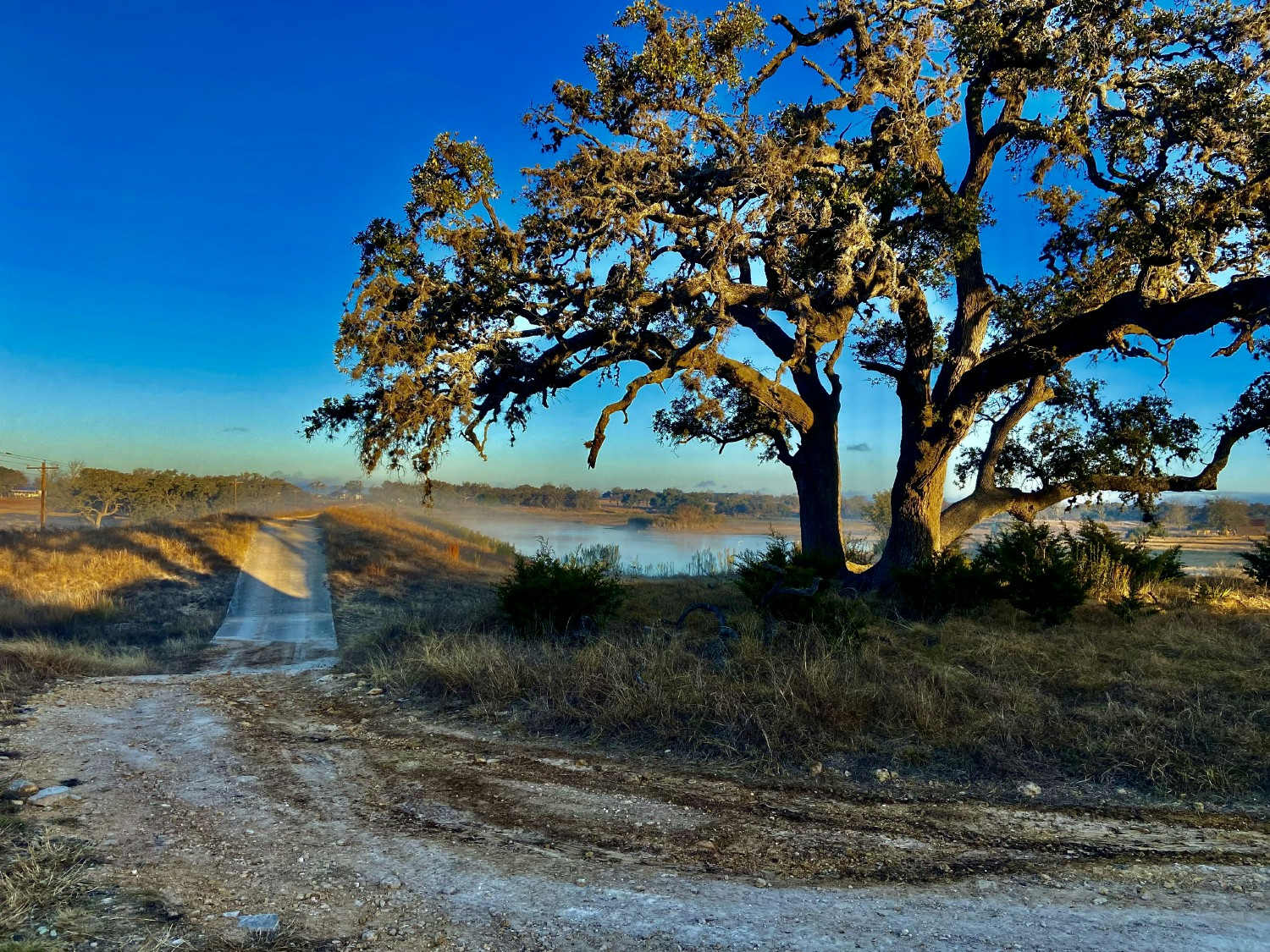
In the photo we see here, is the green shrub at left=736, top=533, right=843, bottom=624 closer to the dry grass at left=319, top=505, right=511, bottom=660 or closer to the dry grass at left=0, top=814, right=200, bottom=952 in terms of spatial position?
the dry grass at left=319, top=505, right=511, bottom=660

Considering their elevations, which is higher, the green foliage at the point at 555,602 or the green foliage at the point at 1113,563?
the green foliage at the point at 1113,563

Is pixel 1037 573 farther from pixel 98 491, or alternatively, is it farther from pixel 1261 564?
pixel 98 491

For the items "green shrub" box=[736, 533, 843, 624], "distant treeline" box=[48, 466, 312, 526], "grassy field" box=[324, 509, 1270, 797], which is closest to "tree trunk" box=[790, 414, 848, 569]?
"green shrub" box=[736, 533, 843, 624]

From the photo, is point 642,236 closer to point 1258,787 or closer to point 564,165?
point 564,165

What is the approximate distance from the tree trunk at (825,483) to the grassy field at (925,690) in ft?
11.3

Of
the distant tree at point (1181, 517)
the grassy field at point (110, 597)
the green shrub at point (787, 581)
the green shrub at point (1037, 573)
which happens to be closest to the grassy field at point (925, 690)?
the green shrub at point (1037, 573)

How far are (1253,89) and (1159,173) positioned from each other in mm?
1338

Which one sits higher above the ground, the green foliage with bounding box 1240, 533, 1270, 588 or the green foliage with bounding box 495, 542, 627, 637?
the green foliage with bounding box 1240, 533, 1270, 588

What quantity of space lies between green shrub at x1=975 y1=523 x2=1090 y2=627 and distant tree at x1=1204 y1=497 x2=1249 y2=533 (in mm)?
48112

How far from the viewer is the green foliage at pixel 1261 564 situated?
12.9 meters

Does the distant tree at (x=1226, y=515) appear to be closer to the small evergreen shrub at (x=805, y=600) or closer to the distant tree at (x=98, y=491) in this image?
the small evergreen shrub at (x=805, y=600)

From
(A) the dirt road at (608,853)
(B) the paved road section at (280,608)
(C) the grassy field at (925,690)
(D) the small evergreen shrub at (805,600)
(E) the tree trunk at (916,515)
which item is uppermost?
(E) the tree trunk at (916,515)

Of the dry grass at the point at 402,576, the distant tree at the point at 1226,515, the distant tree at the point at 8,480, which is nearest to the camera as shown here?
the dry grass at the point at 402,576

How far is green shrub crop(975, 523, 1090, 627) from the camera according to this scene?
9.95 metres
